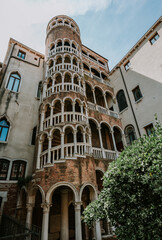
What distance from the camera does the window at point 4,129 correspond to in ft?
40.7

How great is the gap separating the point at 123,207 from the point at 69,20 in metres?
23.6

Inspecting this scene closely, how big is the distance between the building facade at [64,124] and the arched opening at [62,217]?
0.06m

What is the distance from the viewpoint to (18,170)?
11781 mm

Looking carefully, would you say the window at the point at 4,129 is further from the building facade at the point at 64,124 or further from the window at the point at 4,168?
the window at the point at 4,168

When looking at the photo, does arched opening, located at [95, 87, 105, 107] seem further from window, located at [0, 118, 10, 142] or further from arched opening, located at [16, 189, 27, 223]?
arched opening, located at [16, 189, 27, 223]

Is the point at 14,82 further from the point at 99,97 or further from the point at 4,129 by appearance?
the point at 99,97

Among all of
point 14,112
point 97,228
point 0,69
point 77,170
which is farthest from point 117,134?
point 0,69

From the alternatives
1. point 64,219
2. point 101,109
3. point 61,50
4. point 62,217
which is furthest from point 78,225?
point 61,50

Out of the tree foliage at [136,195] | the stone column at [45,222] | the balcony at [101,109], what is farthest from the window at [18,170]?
the balcony at [101,109]

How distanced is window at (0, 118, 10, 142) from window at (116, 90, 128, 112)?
12.8 metres

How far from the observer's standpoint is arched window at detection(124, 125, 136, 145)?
14.9 meters

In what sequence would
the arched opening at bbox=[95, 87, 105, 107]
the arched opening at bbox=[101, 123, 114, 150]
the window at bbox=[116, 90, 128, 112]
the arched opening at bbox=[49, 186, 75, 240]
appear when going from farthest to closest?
the arched opening at bbox=[95, 87, 105, 107] < the window at bbox=[116, 90, 128, 112] < the arched opening at bbox=[101, 123, 114, 150] < the arched opening at bbox=[49, 186, 75, 240]

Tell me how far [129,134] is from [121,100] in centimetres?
459

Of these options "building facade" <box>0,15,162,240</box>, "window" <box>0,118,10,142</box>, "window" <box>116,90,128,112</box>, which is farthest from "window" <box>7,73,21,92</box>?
"window" <box>116,90,128,112</box>
